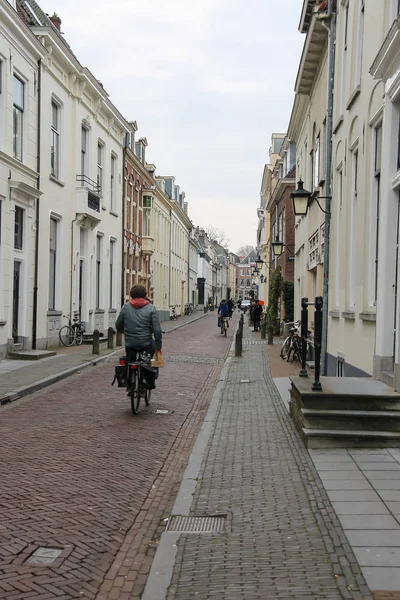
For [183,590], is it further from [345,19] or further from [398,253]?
[345,19]

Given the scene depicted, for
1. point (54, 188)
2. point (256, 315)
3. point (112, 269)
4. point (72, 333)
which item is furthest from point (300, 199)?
point (256, 315)

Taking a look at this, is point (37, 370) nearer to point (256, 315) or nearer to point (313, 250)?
point (313, 250)

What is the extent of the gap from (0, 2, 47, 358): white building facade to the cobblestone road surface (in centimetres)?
639

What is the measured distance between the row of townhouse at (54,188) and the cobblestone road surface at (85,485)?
24.7 feet

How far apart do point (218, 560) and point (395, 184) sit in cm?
577

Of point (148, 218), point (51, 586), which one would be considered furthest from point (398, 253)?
point (148, 218)

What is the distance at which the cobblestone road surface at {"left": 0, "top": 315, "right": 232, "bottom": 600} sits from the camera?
3.95m

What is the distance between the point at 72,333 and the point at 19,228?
16.7 ft

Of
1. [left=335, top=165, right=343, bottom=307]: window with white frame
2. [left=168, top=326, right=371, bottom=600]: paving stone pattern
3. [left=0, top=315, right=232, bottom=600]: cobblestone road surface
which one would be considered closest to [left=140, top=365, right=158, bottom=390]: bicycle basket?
[left=0, top=315, right=232, bottom=600]: cobblestone road surface

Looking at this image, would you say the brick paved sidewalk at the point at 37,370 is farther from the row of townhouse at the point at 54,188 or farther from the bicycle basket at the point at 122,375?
the bicycle basket at the point at 122,375

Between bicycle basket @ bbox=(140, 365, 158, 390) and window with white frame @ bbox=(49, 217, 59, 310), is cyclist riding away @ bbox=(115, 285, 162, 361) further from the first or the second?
window with white frame @ bbox=(49, 217, 59, 310)

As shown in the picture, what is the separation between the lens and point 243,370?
623 inches

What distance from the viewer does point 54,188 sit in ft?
68.7

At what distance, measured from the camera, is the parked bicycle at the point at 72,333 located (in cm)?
2184
